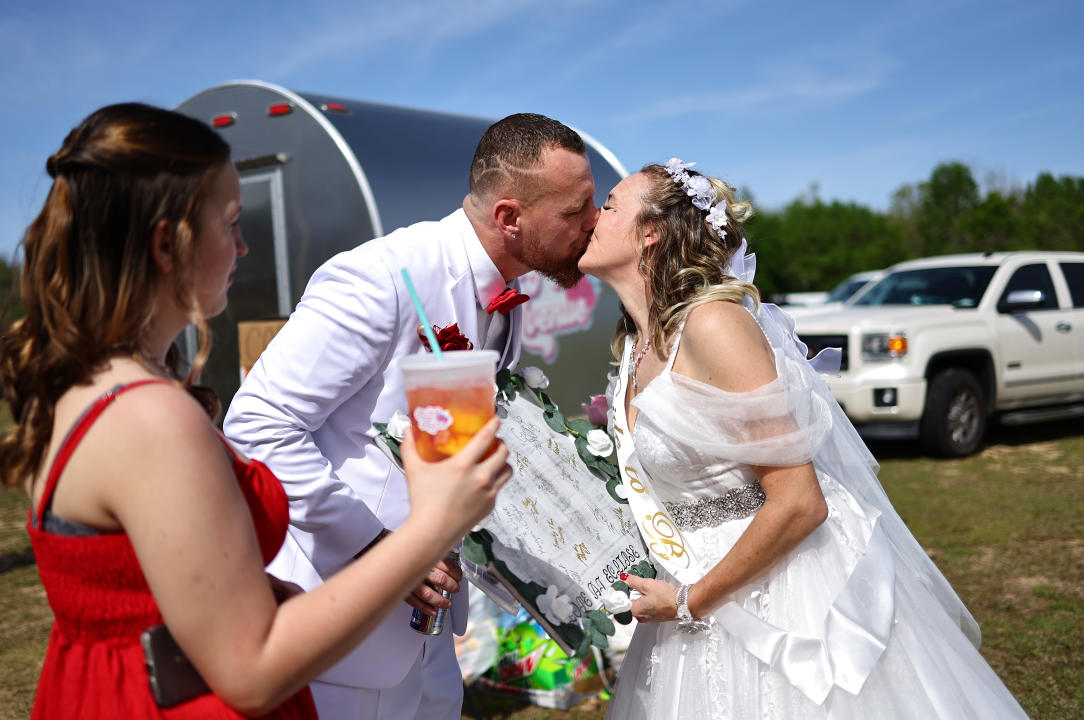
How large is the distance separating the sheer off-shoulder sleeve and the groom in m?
0.66

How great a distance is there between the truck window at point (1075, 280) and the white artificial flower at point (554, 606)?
34.0ft

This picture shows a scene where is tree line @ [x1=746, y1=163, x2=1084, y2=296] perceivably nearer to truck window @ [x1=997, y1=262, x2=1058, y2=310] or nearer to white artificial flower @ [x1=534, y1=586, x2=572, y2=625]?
truck window @ [x1=997, y1=262, x2=1058, y2=310]

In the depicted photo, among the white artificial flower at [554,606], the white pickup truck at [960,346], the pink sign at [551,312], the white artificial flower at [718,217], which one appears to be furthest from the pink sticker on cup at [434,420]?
the white pickup truck at [960,346]

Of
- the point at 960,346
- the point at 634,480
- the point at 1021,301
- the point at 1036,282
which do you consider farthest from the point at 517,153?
the point at 1036,282

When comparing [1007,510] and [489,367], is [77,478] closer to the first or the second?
[489,367]

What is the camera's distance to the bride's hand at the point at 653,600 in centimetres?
223

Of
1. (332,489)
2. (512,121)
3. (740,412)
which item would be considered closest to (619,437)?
(740,412)

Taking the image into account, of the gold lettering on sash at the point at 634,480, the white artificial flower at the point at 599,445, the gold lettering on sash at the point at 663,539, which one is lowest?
the gold lettering on sash at the point at 663,539

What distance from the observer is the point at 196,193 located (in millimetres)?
1313

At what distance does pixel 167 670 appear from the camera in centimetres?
121

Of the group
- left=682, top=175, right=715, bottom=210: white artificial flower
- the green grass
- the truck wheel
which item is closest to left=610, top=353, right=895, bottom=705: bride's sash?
left=682, top=175, right=715, bottom=210: white artificial flower

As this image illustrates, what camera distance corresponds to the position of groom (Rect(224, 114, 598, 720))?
7.34 feet

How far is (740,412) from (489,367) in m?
1.02

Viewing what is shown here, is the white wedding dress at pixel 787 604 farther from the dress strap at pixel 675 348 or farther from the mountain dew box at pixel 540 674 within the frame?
the mountain dew box at pixel 540 674
